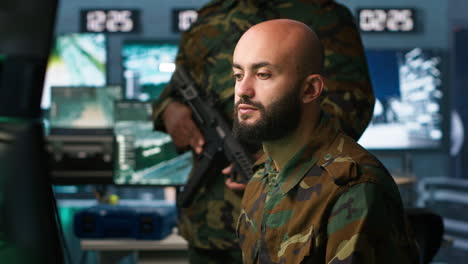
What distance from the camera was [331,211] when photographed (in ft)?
1.73

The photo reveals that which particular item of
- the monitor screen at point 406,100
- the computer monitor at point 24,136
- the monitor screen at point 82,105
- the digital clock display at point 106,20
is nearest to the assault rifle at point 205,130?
the computer monitor at point 24,136

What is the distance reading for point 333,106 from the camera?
91cm

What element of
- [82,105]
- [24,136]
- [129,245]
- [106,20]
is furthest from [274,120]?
[106,20]

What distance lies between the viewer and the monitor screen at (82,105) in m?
2.89

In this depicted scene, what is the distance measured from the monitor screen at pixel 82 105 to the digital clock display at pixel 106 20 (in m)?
1.87

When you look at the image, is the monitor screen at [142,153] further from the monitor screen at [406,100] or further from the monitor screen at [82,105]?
the monitor screen at [406,100]

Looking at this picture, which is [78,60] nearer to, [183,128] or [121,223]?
[121,223]

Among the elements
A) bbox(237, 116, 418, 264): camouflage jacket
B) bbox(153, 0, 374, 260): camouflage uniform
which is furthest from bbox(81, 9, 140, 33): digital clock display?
bbox(237, 116, 418, 264): camouflage jacket

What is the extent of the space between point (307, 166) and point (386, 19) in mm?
4324

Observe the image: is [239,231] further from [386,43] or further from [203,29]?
[386,43]

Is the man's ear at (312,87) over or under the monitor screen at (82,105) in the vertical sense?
over

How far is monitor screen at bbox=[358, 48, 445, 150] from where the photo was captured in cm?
448

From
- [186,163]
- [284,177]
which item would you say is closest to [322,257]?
[284,177]

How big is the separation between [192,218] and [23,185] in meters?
0.91
